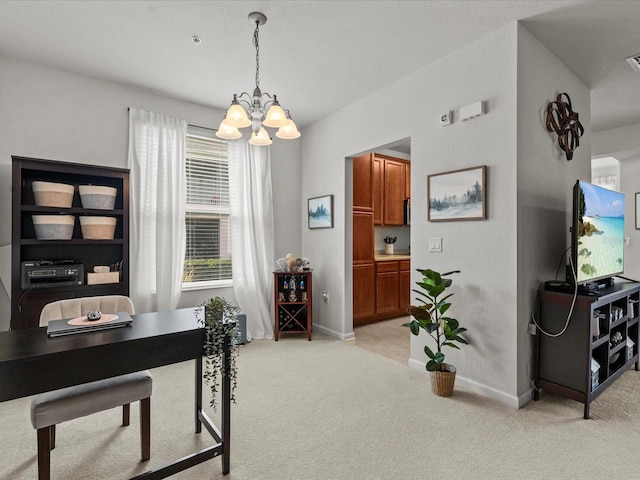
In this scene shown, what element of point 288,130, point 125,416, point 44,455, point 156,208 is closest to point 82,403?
point 44,455

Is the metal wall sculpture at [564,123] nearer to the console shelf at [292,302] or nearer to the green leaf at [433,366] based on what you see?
the green leaf at [433,366]

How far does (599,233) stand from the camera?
2.77 meters

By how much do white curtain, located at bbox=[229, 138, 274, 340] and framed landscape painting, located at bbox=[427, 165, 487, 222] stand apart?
2.19m

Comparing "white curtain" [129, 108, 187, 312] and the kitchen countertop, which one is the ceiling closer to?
"white curtain" [129, 108, 187, 312]

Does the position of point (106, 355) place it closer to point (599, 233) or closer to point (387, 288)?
point (599, 233)

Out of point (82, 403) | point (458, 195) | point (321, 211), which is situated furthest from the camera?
point (321, 211)

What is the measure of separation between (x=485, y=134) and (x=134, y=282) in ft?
11.7

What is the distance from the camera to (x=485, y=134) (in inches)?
107

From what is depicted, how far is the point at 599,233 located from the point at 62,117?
484 cm

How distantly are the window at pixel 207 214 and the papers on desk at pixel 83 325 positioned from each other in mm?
2219

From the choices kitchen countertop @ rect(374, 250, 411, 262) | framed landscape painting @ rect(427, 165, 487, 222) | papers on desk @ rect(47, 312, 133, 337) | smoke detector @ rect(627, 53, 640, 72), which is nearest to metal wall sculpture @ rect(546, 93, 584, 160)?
smoke detector @ rect(627, 53, 640, 72)

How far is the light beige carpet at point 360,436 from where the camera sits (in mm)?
1832

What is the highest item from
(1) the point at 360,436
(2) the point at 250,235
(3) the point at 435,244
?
(2) the point at 250,235

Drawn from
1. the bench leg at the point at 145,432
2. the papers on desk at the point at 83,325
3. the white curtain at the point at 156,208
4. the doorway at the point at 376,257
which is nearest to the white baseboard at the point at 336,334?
the doorway at the point at 376,257
